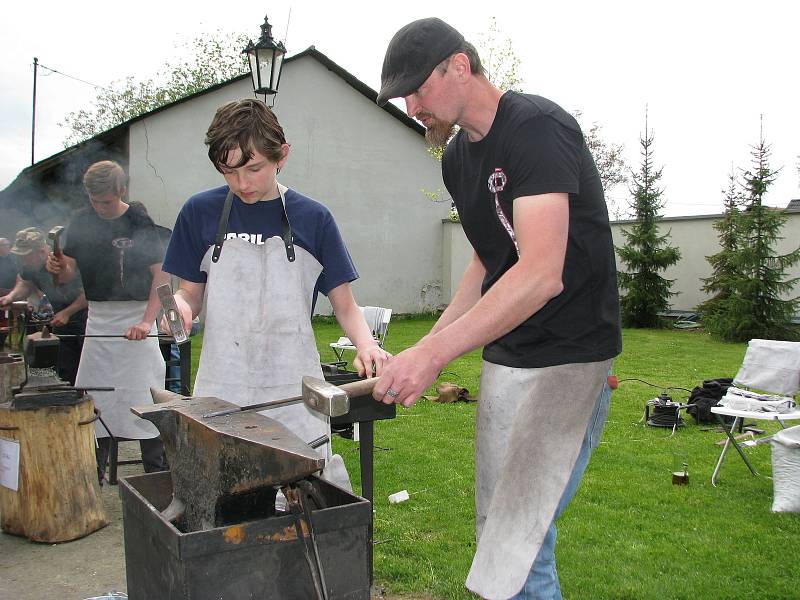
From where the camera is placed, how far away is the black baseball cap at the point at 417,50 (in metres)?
1.74

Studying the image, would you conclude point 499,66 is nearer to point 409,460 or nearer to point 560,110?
point 409,460

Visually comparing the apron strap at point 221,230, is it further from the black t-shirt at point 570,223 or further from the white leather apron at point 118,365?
the white leather apron at point 118,365

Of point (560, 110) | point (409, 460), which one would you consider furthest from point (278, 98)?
point (560, 110)

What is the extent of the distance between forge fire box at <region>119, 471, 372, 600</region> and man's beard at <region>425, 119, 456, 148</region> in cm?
99

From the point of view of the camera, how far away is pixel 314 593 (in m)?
→ 1.79

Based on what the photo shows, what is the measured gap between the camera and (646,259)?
1675 centimetres

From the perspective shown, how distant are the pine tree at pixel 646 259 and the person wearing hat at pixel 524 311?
15.5 meters

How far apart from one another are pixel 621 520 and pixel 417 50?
339cm

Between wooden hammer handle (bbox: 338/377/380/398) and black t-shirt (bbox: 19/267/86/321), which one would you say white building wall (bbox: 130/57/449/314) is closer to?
black t-shirt (bbox: 19/267/86/321)

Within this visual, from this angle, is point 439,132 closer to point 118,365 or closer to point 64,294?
point 118,365

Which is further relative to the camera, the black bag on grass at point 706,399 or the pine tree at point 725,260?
the pine tree at point 725,260

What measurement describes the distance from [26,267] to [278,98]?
11282mm

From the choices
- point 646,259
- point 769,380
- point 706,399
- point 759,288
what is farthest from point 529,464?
point 646,259

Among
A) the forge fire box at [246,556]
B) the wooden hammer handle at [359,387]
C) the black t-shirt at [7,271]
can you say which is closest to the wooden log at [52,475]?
the forge fire box at [246,556]
